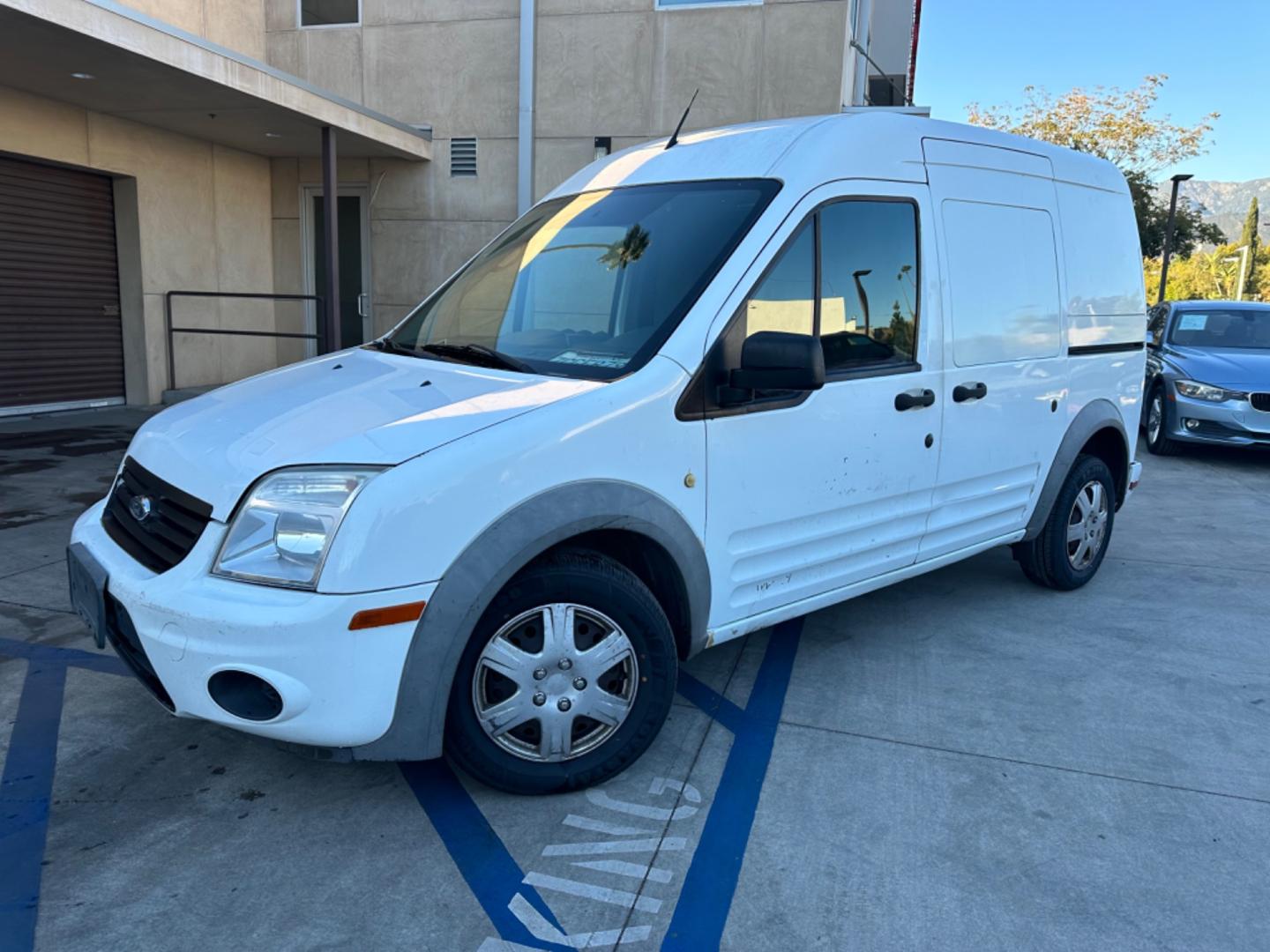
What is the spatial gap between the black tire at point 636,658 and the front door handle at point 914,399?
1.40 metres

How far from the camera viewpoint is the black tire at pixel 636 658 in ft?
9.04

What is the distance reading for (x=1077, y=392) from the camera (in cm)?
484

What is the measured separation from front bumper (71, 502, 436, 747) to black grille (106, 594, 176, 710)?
0.04m

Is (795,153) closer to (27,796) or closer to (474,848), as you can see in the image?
(474,848)

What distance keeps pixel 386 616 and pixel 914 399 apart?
234 centimetres

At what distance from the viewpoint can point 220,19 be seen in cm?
1221

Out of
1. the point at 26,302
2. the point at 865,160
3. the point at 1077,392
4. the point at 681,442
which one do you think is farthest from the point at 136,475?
the point at 26,302

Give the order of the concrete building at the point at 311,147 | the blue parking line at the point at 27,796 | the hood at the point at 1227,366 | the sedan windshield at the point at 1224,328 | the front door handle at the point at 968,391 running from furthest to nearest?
1. the sedan windshield at the point at 1224,328
2. the concrete building at the point at 311,147
3. the hood at the point at 1227,366
4. the front door handle at the point at 968,391
5. the blue parking line at the point at 27,796

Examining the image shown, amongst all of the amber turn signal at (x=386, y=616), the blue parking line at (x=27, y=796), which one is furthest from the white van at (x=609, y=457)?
the blue parking line at (x=27, y=796)

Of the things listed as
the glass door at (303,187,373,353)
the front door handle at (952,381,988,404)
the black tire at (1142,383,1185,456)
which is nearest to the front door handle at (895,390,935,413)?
the front door handle at (952,381,988,404)

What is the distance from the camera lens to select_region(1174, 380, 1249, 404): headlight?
9.27 metres

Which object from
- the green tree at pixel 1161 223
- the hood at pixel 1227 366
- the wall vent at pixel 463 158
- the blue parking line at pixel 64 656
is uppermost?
the green tree at pixel 1161 223

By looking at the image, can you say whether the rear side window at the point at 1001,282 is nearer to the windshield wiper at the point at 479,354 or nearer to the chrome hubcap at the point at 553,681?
the windshield wiper at the point at 479,354

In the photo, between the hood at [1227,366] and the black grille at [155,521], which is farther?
the hood at [1227,366]
